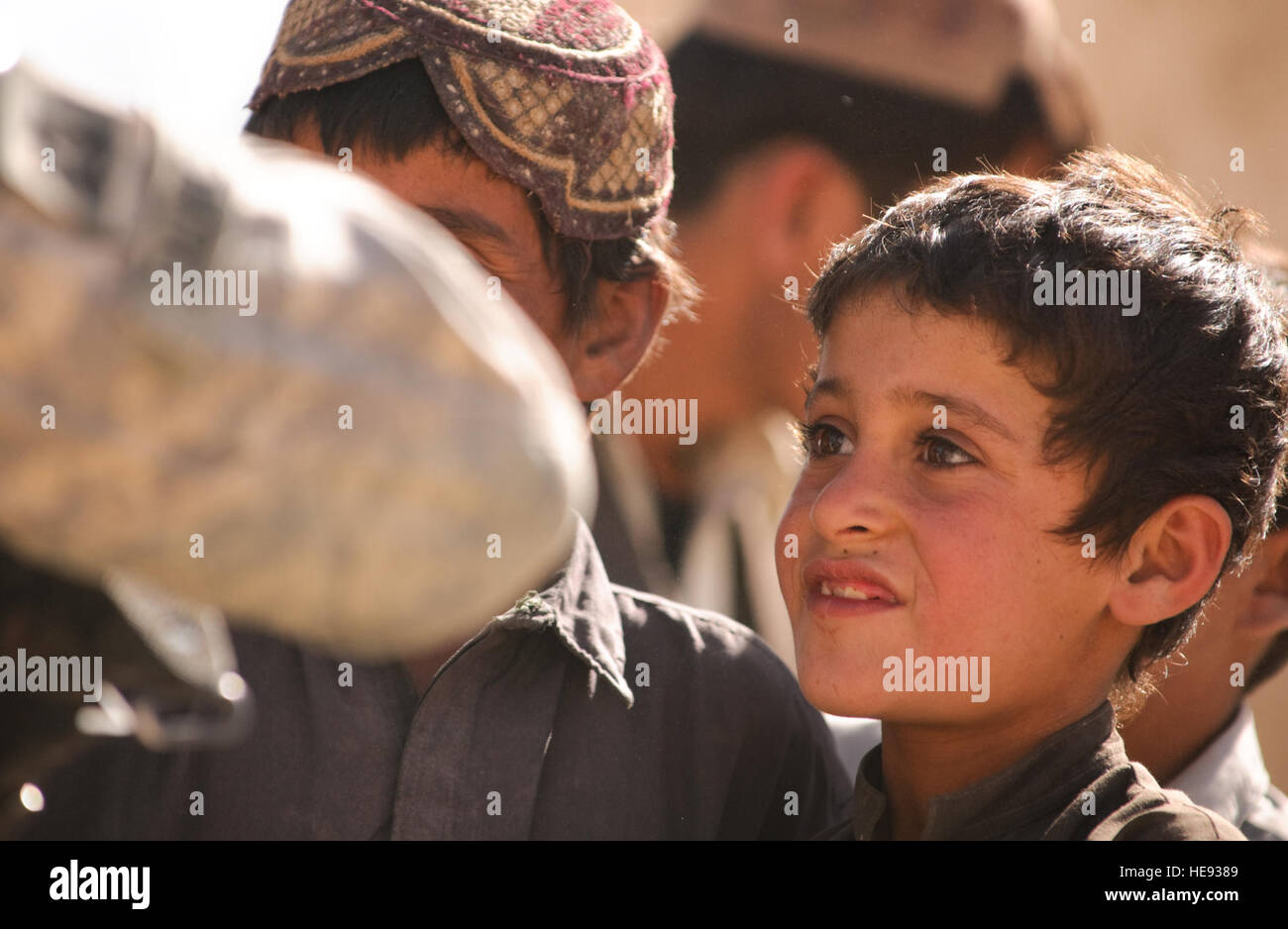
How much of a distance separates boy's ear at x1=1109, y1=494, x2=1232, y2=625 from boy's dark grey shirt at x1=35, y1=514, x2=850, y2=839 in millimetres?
362

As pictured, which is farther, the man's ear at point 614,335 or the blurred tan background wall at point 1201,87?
the blurred tan background wall at point 1201,87

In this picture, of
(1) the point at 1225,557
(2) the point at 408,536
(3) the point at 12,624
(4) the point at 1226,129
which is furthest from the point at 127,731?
(4) the point at 1226,129

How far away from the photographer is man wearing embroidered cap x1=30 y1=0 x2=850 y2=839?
104cm

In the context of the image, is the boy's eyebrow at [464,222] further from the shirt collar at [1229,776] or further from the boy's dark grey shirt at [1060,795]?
the shirt collar at [1229,776]

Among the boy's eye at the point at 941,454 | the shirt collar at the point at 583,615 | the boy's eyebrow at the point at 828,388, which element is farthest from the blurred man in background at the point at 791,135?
the boy's eye at the point at 941,454

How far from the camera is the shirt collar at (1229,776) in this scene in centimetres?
134

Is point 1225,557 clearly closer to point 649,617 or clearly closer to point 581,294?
point 649,617

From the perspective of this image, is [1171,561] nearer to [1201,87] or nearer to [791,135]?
[791,135]

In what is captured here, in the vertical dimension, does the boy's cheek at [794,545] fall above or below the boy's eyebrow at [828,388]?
below

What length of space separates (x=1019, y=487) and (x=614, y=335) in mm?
499

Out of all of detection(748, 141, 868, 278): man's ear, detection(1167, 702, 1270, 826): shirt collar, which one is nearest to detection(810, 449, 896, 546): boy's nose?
detection(1167, 702, 1270, 826): shirt collar

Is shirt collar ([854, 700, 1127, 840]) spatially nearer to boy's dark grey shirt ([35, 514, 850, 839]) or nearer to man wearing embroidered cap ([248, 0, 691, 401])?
boy's dark grey shirt ([35, 514, 850, 839])

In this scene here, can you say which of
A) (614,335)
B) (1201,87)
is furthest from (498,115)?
(1201,87)

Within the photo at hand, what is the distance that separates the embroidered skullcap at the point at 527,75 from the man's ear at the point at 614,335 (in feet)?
0.52
